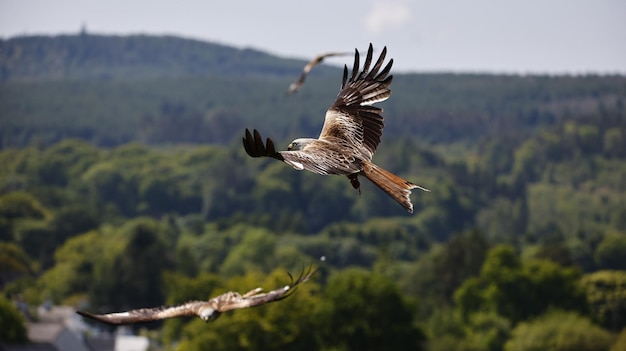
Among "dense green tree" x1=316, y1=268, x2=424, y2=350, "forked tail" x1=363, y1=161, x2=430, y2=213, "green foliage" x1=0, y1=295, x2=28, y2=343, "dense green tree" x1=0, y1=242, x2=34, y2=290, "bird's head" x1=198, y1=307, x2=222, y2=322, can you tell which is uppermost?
"forked tail" x1=363, y1=161, x2=430, y2=213

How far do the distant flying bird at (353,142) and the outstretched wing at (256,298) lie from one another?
4.80 feet

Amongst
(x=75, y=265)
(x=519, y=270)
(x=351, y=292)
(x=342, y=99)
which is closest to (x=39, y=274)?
(x=75, y=265)

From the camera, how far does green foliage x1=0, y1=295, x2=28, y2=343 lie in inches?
3957

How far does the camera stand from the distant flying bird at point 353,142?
18.5m

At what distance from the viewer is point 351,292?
95875 mm

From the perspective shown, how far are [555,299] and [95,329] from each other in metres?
40.6

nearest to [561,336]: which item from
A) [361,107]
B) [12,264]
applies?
[12,264]

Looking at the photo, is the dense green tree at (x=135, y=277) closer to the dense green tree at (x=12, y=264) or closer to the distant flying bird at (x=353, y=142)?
the dense green tree at (x=12, y=264)

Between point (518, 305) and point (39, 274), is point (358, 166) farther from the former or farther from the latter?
point (39, 274)

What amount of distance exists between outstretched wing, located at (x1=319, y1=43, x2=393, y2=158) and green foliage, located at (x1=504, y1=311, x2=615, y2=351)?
86.7 meters

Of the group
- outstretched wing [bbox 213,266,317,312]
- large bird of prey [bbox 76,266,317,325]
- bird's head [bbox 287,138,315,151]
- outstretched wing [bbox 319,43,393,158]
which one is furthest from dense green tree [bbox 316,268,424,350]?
large bird of prey [bbox 76,266,317,325]

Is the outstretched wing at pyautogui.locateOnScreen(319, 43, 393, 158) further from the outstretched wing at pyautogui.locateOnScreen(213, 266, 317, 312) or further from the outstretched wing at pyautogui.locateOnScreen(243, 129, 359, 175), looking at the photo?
the outstretched wing at pyautogui.locateOnScreen(213, 266, 317, 312)

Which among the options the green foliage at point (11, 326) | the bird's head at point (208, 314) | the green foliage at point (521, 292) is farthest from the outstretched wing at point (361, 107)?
the green foliage at point (521, 292)

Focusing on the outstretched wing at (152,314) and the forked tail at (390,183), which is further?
the forked tail at (390,183)
